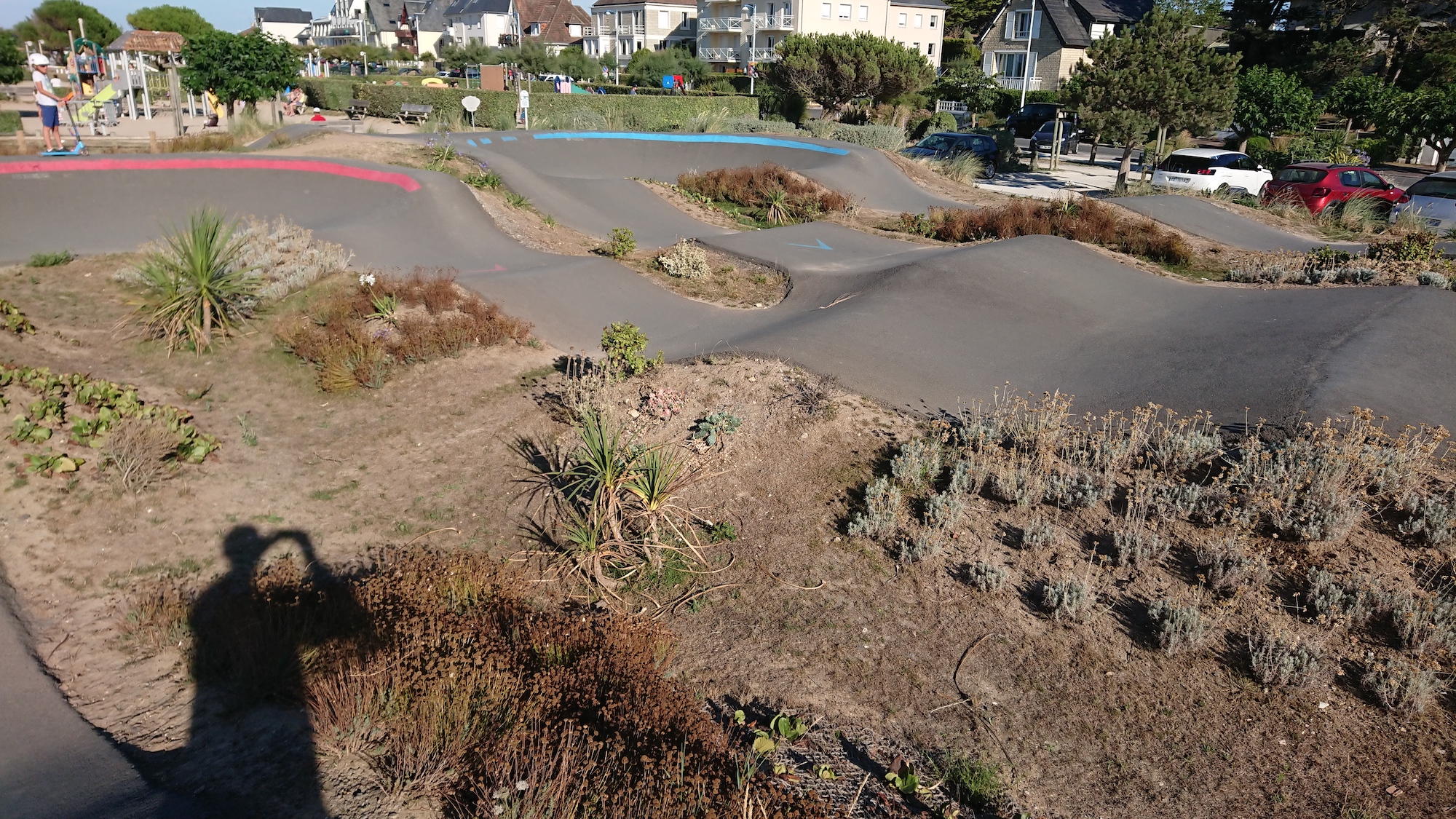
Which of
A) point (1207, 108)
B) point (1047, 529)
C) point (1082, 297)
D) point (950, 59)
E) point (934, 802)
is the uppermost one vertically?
point (950, 59)

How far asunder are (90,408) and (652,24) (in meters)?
78.6

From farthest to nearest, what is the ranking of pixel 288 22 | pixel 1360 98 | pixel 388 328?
pixel 288 22
pixel 1360 98
pixel 388 328

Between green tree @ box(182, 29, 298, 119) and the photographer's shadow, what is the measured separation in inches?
856

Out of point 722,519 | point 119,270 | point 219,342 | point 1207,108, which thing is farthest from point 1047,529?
point 1207,108

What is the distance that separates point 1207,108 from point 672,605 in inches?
865

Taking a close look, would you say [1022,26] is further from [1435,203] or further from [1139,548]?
[1139,548]

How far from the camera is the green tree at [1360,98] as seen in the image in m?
33.8

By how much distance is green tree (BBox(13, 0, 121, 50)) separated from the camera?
2864 inches

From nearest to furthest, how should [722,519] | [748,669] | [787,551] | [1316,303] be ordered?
[748,669] → [787,551] → [722,519] → [1316,303]

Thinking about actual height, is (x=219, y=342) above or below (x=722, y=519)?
above

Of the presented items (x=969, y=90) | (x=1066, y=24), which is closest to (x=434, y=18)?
(x=1066, y=24)

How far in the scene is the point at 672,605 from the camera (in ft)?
19.5

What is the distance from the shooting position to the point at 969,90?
4938 centimetres

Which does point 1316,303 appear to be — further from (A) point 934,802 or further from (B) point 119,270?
(B) point 119,270
